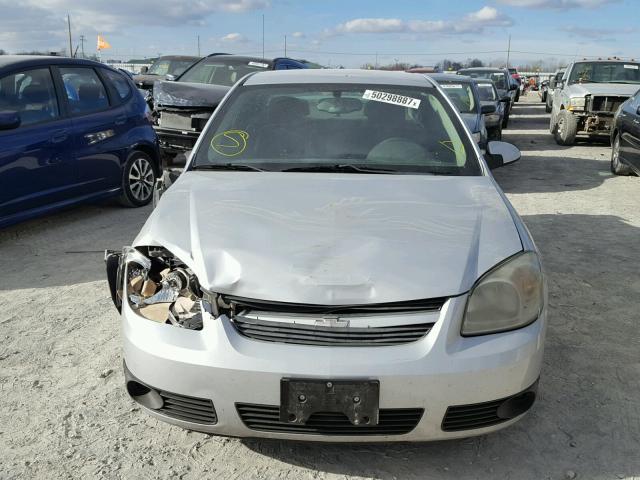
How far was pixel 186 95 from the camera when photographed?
8359 mm

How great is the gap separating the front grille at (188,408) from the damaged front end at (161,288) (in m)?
0.26

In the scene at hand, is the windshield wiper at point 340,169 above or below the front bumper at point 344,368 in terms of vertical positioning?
above

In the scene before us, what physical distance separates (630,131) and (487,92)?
4989 mm

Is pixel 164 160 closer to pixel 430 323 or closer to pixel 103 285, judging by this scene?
pixel 103 285

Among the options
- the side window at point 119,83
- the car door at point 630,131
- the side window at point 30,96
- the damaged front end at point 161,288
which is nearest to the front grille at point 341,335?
the damaged front end at point 161,288

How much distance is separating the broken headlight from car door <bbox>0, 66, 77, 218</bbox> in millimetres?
3167

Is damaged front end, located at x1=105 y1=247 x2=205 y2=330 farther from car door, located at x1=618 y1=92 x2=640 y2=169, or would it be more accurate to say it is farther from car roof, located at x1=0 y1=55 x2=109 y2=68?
car door, located at x1=618 y1=92 x2=640 y2=169

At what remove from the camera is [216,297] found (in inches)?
90.2

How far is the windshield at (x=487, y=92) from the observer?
12883 millimetres

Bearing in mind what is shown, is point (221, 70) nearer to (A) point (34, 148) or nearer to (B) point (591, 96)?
(A) point (34, 148)

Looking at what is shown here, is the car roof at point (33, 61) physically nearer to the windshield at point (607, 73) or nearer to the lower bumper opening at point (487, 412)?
the lower bumper opening at point (487, 412)

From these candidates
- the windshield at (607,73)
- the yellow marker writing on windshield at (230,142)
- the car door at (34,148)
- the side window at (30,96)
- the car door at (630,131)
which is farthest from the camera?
the windshield at (607,73)

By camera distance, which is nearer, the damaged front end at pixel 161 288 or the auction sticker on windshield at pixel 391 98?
the damaged front end at pixel 161 288

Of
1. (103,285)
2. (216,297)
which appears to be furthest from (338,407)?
(103,285)
